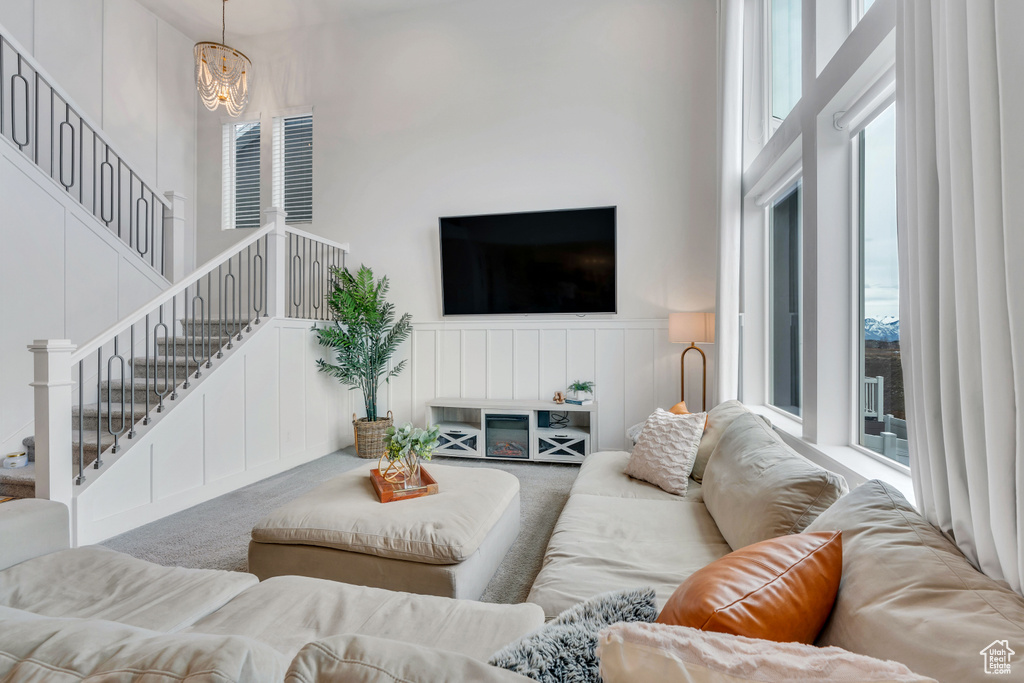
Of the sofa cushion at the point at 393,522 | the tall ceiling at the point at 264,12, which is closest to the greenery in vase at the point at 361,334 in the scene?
the sofa cushion at the point at 393,522

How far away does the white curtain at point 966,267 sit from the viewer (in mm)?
778

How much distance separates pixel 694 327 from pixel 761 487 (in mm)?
2482

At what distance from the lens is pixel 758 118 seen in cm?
353

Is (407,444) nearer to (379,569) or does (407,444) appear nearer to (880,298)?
(379,569)

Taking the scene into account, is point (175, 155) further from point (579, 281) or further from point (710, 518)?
point (710, 518)

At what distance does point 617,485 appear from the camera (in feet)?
7.88

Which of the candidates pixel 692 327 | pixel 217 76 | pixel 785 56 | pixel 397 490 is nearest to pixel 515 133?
pixel 785 56

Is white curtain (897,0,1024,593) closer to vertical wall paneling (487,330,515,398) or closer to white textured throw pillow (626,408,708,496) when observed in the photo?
white textured throw pillow (626,408,708,496)

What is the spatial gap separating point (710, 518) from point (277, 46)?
616 cm

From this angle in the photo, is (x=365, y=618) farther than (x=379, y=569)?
No

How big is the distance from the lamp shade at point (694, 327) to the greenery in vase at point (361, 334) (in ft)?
8.25

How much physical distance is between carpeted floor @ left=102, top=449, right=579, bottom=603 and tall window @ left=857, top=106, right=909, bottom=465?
1.55 meters

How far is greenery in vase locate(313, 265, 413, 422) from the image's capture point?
175 inches

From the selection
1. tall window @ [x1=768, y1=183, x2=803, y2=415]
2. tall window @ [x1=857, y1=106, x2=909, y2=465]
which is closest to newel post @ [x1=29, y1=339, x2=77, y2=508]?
tall window @ [x1=857, y1=106, x2=909, y2=465]
